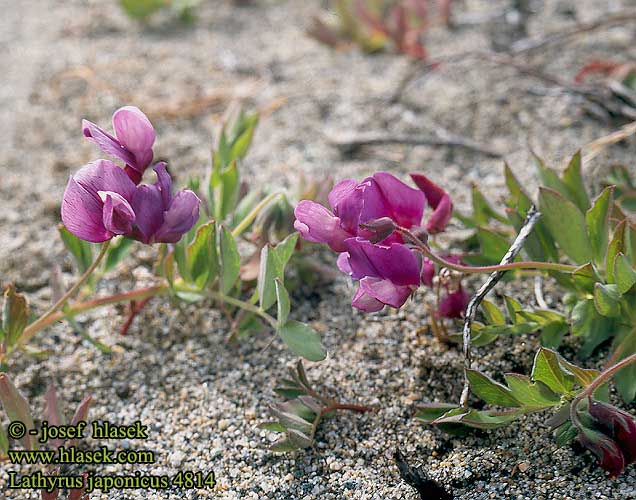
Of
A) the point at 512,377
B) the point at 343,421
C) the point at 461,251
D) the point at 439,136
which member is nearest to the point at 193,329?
the point at 343,421

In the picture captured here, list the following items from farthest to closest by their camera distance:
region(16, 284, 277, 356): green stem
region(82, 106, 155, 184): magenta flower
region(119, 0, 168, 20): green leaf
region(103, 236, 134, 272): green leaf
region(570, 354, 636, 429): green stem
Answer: region(119, 0, 168, 20): green leaf → region(103, 236, 134, 272): green leaf → region(16, 284, 277, 356): green stem → region(82, 106, 155, 184): magenta flower → region(570, 354, 636, 429): green stem

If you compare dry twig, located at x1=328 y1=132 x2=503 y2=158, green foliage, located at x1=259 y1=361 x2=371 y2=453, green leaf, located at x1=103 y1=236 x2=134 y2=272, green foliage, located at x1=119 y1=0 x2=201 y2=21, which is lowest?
green foliage, located at x1=259 y1=361 x2=371 y2=453

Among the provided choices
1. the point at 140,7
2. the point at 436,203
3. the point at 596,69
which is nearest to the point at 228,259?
the point at 436,203

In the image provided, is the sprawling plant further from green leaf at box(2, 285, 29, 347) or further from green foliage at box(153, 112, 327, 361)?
green leaf at box(2, 285, 29, 347)

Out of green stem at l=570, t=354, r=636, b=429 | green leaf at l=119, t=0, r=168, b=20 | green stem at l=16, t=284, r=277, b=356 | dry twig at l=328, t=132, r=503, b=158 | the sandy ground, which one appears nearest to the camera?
green stem at l=570, t=354, r=636, b=429

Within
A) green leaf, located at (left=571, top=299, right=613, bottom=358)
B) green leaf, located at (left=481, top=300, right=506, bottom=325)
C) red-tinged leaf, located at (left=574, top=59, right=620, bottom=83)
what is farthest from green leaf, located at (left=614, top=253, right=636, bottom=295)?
red-tinged leaf, located at (left=574, top=59, right=620, bottom=83)

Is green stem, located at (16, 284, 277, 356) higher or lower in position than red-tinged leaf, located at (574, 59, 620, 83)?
lower
